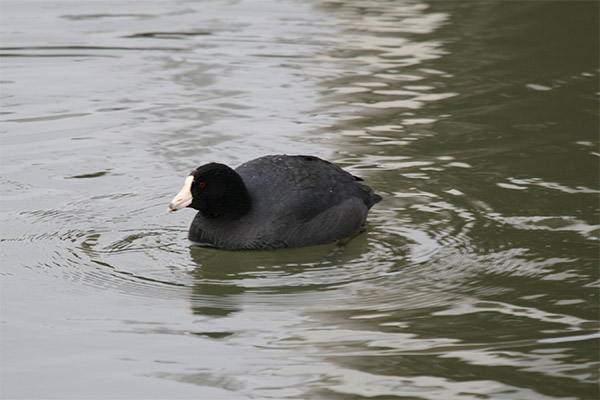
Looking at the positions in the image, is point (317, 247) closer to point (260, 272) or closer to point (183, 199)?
point (260, 272)

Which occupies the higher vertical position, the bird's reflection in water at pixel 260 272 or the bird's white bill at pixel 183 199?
the bird's white bill at pixel 183 199

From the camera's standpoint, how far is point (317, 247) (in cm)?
696

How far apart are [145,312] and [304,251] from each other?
4.54 feet

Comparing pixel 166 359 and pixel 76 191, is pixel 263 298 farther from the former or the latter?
pixel 76 191

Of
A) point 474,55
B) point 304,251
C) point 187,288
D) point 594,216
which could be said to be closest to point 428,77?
point 474,55

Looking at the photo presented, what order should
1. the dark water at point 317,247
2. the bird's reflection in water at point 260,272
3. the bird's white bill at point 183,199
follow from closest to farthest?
1. the dark water at point 317,247
2. the bird's reflection in water at point 260,272
3. the bird's white bill at point 183,199

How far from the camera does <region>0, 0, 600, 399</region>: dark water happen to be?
525cm

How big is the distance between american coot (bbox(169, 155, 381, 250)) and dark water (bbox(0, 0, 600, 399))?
0.14m

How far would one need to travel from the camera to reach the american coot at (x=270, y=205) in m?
6.75

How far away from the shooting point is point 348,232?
709 centimetres

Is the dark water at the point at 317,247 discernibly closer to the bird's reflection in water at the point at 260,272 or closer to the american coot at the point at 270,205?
the bird's reflection in water at the point at 260,272

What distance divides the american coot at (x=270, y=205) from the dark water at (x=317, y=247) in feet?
0.47

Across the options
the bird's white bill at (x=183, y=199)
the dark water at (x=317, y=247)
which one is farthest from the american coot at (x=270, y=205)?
the dark water at (x=317, y=247)

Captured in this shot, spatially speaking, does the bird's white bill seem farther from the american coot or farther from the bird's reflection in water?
the bird's reflection in water
